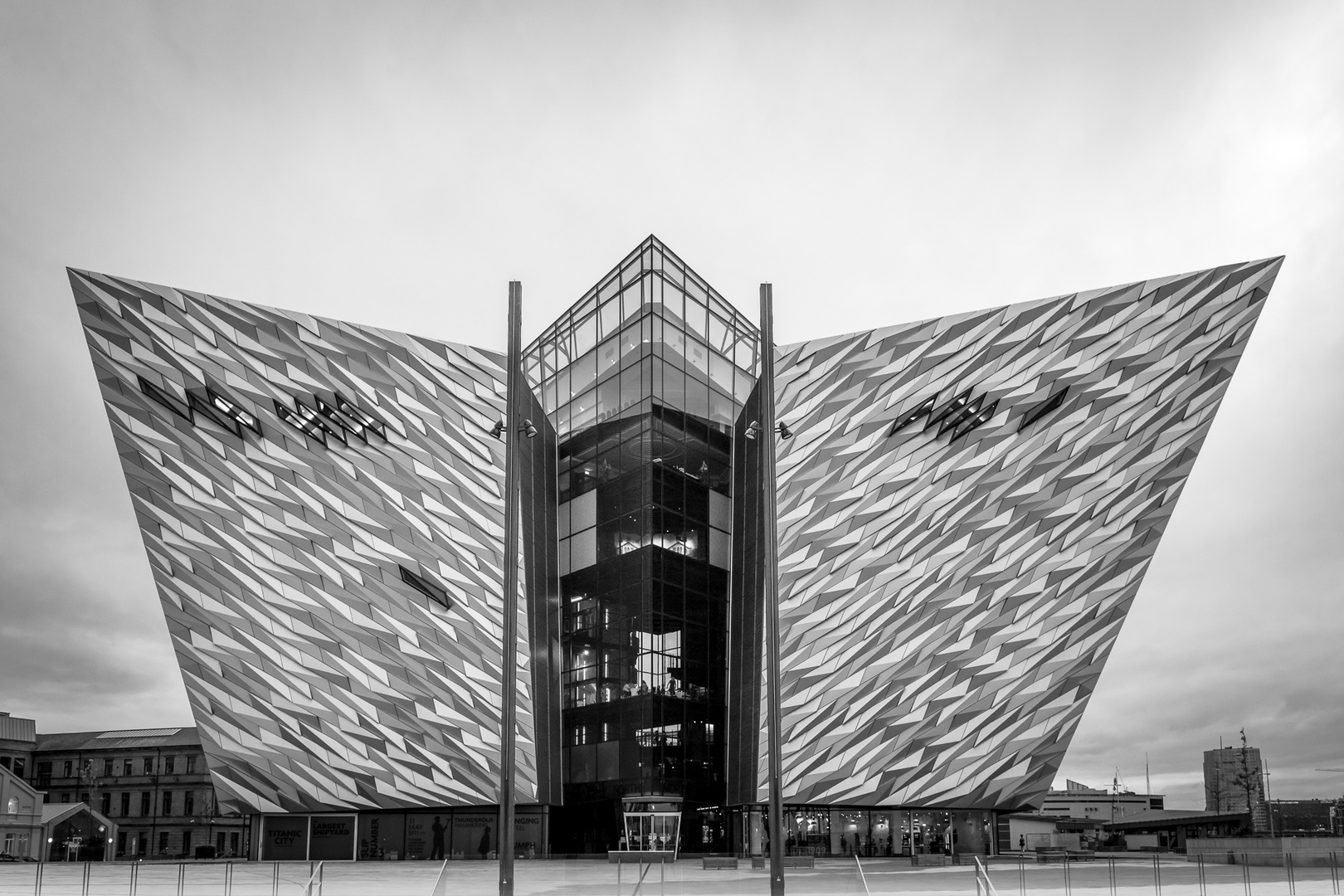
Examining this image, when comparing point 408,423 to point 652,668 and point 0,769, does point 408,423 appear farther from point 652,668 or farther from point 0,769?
point 0,769

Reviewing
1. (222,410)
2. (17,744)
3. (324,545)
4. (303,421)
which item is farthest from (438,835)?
(17,744)

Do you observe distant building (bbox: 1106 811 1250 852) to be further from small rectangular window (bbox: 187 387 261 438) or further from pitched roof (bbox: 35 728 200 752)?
pitched roof (bbox: 35 728 200 752)

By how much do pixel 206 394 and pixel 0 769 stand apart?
43.3 meters

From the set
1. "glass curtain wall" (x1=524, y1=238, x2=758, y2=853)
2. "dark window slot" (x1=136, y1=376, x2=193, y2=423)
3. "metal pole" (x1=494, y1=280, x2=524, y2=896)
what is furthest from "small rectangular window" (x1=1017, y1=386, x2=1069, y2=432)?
"dark window slot" (x1=136, y1=376, x2=193, y2=423)

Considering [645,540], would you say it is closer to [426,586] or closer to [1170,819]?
[426,586]

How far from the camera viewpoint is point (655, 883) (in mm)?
20719

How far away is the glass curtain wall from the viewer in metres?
43.9

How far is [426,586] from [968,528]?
21.4m

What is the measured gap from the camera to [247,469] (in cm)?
4103

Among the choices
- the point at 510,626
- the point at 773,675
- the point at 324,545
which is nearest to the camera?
the point at 773,675

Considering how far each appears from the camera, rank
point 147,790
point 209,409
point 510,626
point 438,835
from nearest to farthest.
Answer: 1. point 510,626
2. point 209,409
3. point 438,835
4. point 147,790

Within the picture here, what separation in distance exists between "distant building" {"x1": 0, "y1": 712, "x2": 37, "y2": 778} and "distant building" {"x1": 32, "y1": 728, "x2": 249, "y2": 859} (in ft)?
2.79

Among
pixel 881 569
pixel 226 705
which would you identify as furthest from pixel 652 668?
pixel 226 705

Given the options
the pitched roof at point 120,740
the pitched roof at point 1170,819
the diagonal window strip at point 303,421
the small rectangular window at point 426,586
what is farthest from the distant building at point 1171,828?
the pitched roof at point 120,740
